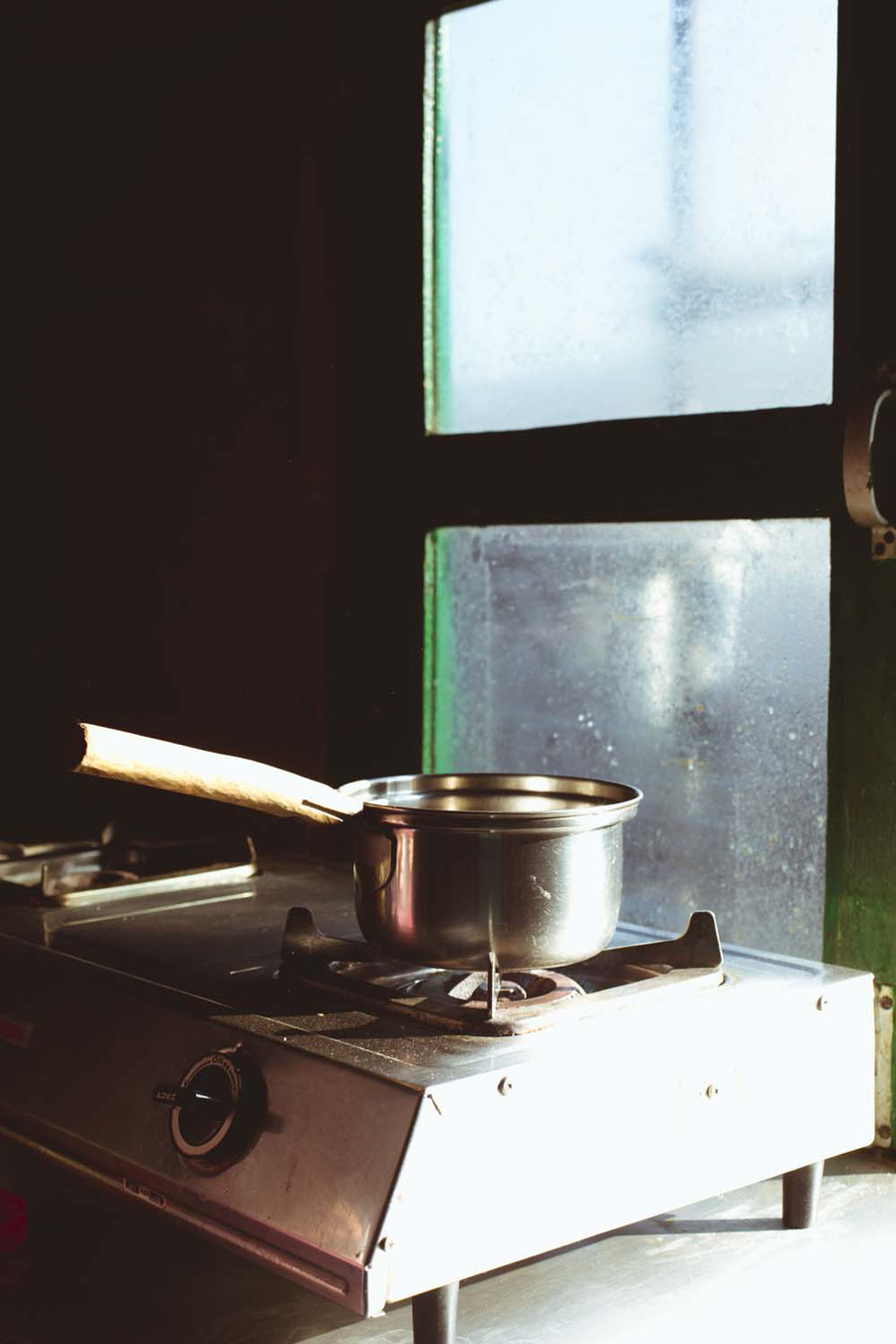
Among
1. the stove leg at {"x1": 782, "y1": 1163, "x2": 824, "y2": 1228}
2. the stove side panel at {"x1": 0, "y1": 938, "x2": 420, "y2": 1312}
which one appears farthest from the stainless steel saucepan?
the stove leg at {"x1": 782, "y1": 1163, "x2": 824, "y2": 1228}

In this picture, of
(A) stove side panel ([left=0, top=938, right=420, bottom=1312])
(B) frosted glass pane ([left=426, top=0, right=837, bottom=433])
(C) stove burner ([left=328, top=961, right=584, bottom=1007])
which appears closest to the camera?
(A) stove side panel ([left=0, top=938, right=420, bottom=1312])

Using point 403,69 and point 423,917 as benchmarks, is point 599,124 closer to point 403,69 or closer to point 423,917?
point 403,69

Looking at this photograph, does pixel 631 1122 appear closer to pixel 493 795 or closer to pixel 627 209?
pixel 493 795

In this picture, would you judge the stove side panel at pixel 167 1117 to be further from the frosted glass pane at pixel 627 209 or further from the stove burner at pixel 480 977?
the frosted glass pane at pixel 627 209

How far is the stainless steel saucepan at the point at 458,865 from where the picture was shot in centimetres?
105

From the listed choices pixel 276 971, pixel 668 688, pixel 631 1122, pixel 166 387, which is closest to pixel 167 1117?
pixel 276 971

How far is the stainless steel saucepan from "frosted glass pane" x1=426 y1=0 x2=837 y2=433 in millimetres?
619

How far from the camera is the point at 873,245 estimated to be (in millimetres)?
1339

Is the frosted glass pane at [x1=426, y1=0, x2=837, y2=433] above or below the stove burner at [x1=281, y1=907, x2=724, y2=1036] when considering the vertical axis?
above

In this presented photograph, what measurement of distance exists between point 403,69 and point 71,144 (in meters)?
0.66

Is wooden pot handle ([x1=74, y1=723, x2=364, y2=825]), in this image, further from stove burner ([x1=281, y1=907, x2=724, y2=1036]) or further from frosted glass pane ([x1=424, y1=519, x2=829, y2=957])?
frosted glass pane ([x1=424, y1=519, x2=829, y2=957])

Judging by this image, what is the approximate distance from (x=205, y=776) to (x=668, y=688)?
67 cm

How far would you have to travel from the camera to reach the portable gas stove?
0.93 metres

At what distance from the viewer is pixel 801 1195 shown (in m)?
1.21
